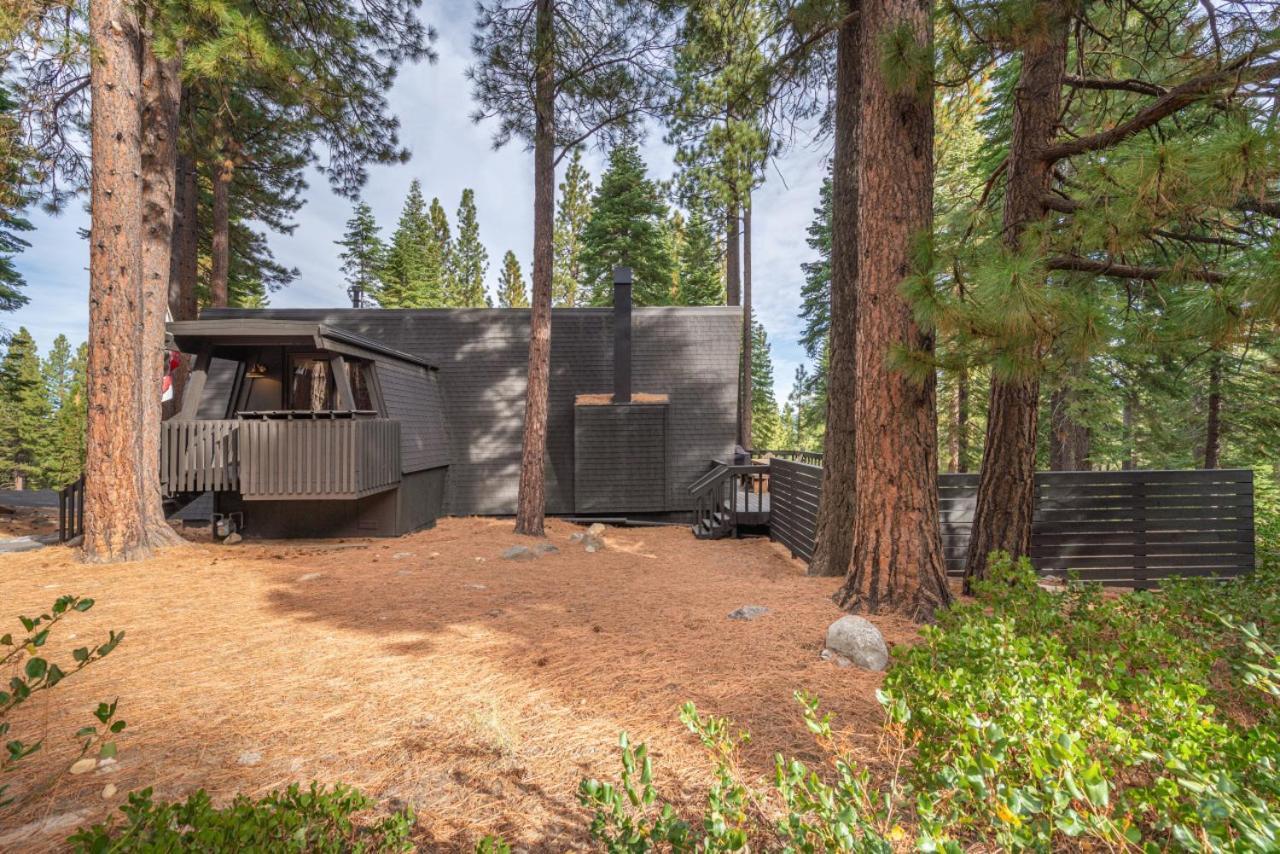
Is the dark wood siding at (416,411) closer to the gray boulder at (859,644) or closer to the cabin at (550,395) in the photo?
the cabin at (550,395)

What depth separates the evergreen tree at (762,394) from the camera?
100.0 feet

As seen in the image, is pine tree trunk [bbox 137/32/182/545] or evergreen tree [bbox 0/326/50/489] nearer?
pine tree trunk [bbox 137/32/182/545]

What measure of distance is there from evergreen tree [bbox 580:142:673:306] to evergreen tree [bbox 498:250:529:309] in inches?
414

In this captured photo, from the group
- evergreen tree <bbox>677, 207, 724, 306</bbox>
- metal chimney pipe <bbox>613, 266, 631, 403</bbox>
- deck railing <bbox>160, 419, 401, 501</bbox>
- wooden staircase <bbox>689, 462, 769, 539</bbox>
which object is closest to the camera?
deck railing <bbox>160, 419, 401, 501</bbox>

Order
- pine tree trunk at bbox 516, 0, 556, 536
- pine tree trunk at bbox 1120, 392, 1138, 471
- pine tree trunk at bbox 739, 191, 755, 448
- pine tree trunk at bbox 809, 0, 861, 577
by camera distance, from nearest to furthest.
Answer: pine tree trunk at bbox 809, 0, 861, 577 → pine tree trunk at bbox 516, 0, 556, 536 → pine tree trunk at bbox 1120, 392, 1138, 471 → pine tree trunk at bbox 739, 191, 755, 448

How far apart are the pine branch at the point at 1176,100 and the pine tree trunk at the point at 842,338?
177 centimetres

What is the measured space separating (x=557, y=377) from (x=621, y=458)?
240 centimetres

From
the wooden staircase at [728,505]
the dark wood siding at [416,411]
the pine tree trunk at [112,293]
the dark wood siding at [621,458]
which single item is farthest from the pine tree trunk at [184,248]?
the wooden staircase at [728,505]

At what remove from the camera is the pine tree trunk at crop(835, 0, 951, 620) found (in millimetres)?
3975

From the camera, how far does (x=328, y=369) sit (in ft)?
30.3

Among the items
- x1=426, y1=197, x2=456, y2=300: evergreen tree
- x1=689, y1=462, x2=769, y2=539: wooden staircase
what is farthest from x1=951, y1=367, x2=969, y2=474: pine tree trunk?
x1=426, y1=197, x2=456, y2=300: evergreen tree

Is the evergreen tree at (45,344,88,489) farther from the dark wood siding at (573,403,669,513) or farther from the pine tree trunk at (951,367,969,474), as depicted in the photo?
the pine tree trunk at (951,367,969,474)

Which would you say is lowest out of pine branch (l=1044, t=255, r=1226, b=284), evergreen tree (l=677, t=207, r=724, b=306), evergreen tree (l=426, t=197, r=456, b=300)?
pine branch (l=1044, t=255, r=1226, b=284)

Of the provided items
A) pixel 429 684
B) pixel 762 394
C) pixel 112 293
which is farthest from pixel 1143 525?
pixel 762 394
